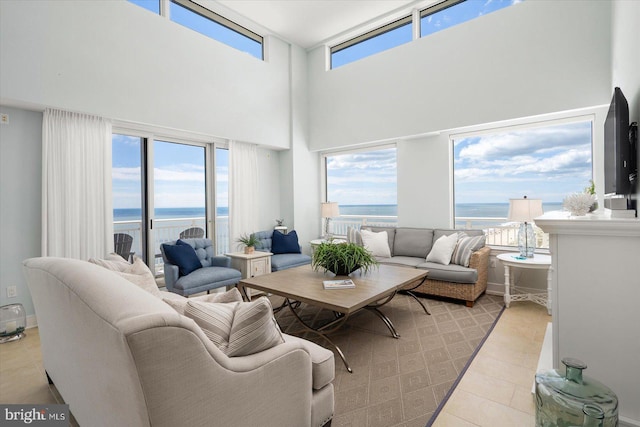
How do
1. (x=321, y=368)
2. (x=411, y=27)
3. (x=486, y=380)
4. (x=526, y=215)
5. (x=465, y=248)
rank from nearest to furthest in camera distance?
(x=321, y=368) → (x=486, y=380) → (x=526, y=215) → (x=465, y=248) → (x=411, y=27)

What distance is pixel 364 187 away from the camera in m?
6.35

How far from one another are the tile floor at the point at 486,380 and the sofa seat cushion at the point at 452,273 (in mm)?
664

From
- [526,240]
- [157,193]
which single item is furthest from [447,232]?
[157,193]

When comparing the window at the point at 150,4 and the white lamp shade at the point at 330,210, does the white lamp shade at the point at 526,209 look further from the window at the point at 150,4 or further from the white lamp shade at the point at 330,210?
the window at the point at 150,4

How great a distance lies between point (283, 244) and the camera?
5.22 m

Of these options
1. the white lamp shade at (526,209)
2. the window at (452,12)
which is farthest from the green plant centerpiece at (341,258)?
the window at (452,12)

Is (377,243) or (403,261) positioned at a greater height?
(377,243)

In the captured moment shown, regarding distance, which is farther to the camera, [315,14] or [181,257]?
[315,14]

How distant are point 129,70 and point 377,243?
4.04 meters

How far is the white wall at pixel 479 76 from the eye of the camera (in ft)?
Answer: 11.4

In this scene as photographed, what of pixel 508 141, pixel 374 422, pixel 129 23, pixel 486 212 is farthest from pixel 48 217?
pixel 508 141

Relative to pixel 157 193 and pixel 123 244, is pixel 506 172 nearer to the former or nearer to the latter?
pixel 157 193

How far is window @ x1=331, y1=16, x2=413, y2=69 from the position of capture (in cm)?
501

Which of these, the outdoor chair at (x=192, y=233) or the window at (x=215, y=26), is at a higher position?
the window at (x=215, y=26)
